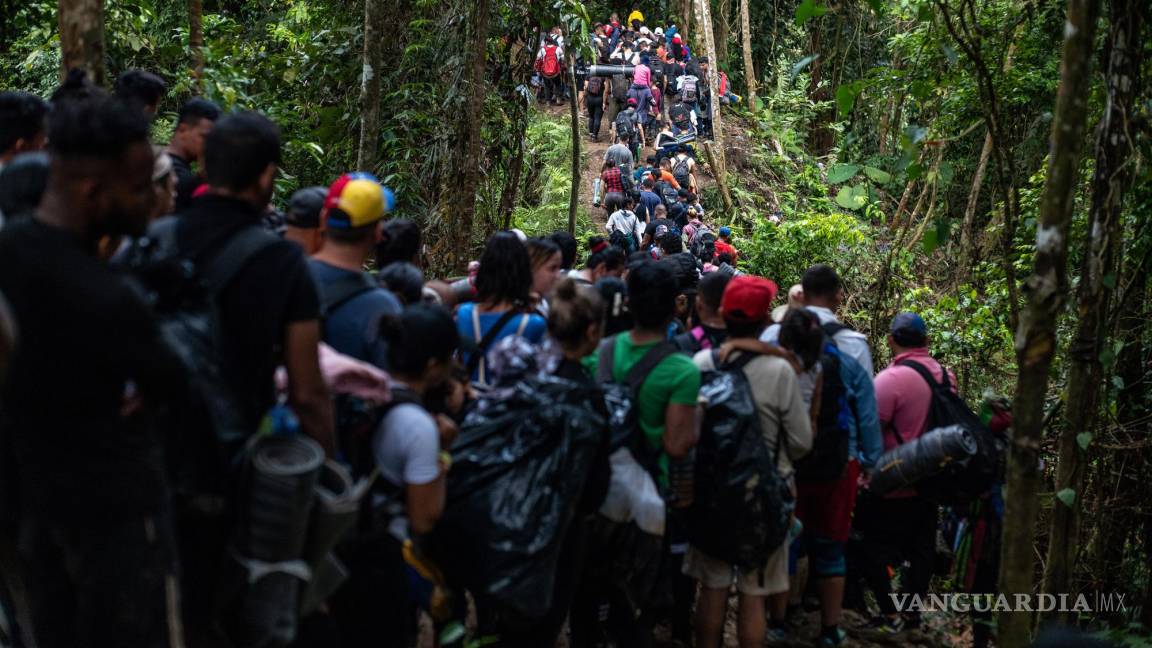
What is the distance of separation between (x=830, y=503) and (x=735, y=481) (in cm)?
118

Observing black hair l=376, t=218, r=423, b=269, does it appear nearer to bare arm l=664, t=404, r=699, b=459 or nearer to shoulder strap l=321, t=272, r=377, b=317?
shoulder strap l=321, t=272, r=377, b=317

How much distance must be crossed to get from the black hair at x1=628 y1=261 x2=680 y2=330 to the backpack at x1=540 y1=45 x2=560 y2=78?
20.2 meters

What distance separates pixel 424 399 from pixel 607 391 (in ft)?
3.03

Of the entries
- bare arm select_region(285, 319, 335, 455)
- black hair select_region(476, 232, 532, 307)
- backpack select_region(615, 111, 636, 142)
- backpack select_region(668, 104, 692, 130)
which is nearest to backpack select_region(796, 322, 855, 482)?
black hair select_region(476, 232, 532, 307)

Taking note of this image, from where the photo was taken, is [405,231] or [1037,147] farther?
[1037,147]

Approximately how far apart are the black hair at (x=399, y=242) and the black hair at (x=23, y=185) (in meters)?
1.80

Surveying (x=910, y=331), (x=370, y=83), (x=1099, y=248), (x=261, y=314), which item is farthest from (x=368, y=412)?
(x=370, y=83)

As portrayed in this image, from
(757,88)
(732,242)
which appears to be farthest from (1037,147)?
(757,88)

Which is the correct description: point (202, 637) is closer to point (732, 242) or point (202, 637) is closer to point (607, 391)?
point (607, 391)

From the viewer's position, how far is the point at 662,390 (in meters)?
4.67

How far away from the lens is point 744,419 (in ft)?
16.3

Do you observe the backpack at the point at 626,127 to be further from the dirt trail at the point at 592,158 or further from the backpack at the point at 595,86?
the backpack at the point at 595,86

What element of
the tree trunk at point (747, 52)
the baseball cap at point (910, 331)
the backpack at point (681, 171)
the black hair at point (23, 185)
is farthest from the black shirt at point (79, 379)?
the tree trunk at point (747, 52)

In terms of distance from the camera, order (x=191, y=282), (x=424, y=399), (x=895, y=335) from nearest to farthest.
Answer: (x=191, y=282) < (x=424, y=399) < (x=895, y=335)
